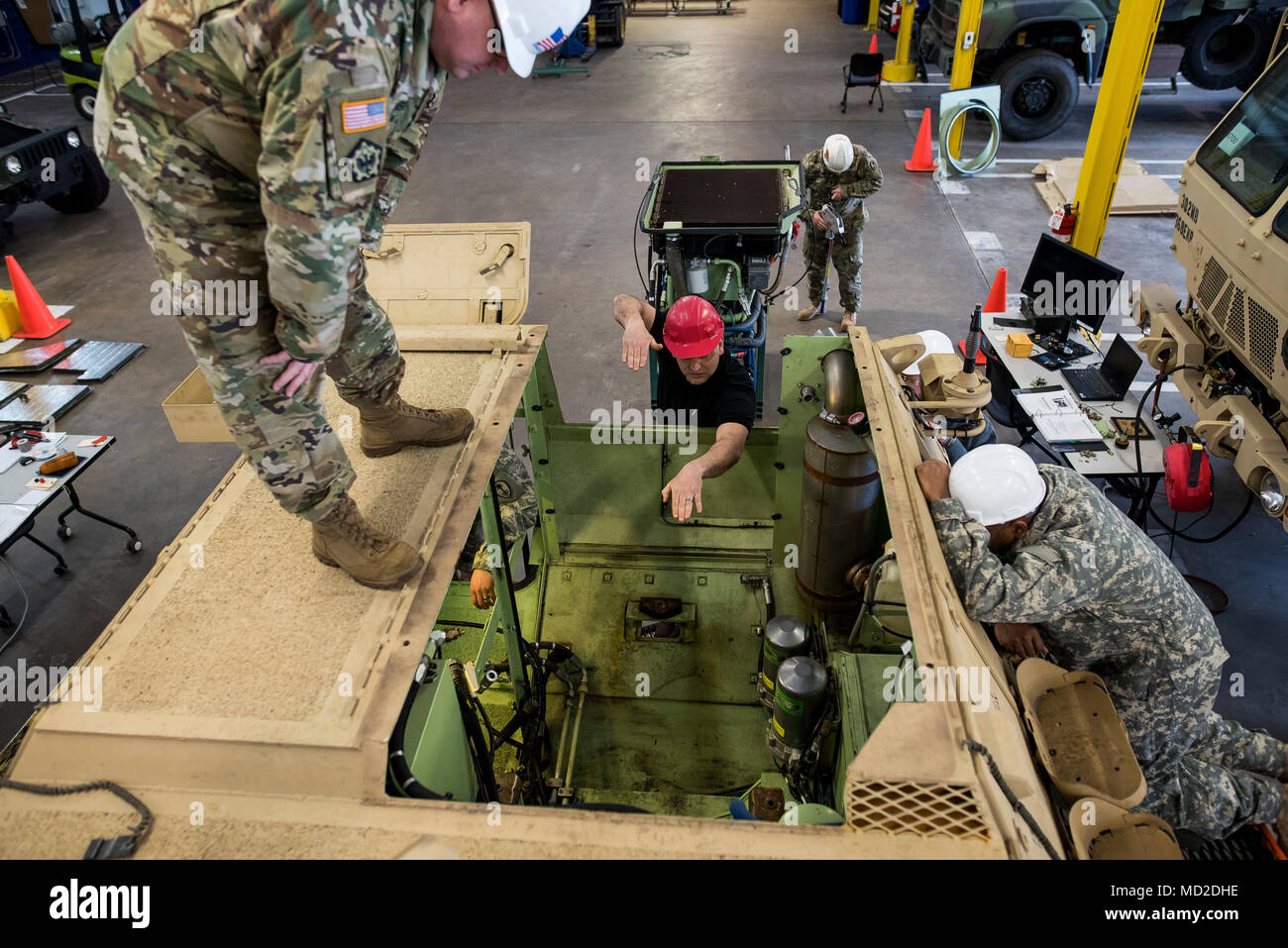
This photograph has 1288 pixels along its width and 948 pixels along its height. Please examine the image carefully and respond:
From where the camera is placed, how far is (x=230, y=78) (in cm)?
168

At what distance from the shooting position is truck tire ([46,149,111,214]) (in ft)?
30.9

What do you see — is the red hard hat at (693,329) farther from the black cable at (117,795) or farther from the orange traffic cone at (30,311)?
the orange traffic cone at (30,311)

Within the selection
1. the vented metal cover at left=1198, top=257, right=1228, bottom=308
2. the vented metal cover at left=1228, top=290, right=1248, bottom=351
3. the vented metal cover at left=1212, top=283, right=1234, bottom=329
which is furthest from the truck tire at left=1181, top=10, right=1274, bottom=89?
the vented metal cover at left=1228, top=290, right=1248, bottom=351

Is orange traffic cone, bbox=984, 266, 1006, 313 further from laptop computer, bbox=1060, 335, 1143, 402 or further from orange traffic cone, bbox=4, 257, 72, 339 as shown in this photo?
orange traffic cone, bbox=4, 257, 72, 339

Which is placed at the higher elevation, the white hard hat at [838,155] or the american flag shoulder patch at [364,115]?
the american flag shoulder patch at [364,115]

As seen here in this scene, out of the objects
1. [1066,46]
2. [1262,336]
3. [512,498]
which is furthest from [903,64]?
[512,498]

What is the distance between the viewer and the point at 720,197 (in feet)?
15.1

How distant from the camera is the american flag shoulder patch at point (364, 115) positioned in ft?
5.18

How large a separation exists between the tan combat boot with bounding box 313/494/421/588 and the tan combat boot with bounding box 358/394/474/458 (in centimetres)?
45

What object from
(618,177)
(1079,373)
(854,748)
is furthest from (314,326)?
(618,177)

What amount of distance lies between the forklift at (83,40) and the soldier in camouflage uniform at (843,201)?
8.80 m

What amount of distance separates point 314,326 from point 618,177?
344 inches

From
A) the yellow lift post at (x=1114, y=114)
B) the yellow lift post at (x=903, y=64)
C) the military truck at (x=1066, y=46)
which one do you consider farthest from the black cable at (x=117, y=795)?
the yellow lift post at (x=903, y=64)

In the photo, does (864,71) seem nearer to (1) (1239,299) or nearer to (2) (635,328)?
(1) (1239,299)
